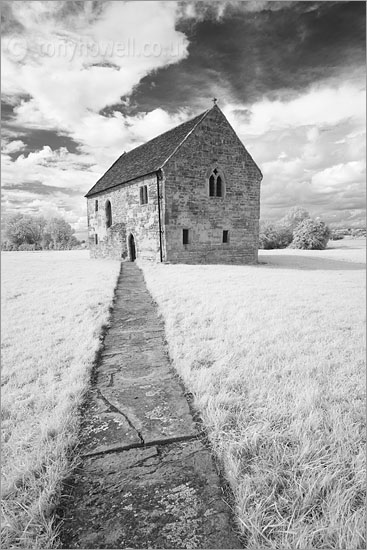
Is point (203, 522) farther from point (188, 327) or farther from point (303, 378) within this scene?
point (188, 327)

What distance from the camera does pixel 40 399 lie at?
3316 millimetres

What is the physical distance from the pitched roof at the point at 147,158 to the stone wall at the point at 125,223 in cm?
65

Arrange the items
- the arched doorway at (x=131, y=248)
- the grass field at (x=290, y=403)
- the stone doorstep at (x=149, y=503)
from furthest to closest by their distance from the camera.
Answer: the arched doorway at (x=131, y=248) < the grass field at (x=290, y=403) < the stone doorstep at (x=149, y=503)

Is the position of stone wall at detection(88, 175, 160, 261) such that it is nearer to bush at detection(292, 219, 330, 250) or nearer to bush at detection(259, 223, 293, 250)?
bush at detection(259, 223, 293, 250)

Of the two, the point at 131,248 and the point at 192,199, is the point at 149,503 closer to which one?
the point at 192,199

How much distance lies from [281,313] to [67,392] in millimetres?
4737

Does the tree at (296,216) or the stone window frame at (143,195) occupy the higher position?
the stone window frame at (143,195)

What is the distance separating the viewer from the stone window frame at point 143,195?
19.8 meters

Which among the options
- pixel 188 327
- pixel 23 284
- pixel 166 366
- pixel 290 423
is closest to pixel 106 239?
pixel 23 284

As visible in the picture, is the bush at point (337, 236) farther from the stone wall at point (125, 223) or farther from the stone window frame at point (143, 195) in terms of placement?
the stone window frame at point (143, 195)

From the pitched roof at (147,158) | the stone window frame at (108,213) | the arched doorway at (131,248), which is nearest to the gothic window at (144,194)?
the pitched roof at (147,158)

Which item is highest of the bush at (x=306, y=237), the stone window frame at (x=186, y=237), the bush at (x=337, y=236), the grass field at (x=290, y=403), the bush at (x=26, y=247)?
the bush at (x=26, y=247)

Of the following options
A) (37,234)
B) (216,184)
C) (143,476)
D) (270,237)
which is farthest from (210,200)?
(37,234)

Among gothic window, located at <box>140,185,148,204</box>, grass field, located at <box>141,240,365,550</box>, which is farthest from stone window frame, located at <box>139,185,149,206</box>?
grass field, located at <box>141,240,365,550</box>
